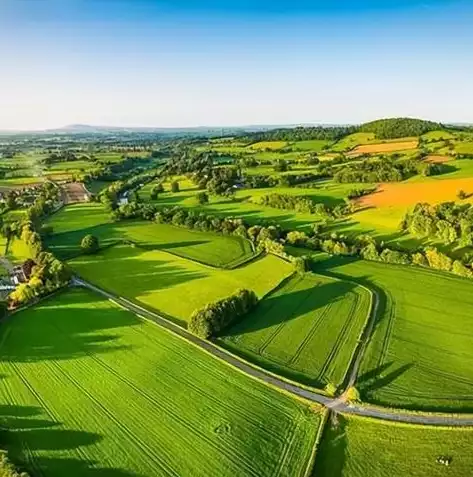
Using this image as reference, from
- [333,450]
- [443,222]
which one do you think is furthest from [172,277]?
[443,222]

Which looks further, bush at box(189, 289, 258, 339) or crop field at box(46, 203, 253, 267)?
crop field at box(46, 203, 253, 267)

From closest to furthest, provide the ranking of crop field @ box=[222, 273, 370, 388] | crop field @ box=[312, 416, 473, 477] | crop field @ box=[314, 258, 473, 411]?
crop field @ box=[312, 416, 473, 477] → crop field @ box=[314, 258, 473, 411] → crop field @ box=[222, 273, 370, 388]

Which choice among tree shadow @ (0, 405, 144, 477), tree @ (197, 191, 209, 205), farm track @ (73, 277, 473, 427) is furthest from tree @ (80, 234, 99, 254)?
tree shadow @ (0, 405, 144, 477)

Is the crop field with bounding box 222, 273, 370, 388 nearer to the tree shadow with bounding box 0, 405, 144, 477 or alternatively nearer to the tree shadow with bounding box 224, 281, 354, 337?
the tree shadow with bounding box 224, 281, 354, 337

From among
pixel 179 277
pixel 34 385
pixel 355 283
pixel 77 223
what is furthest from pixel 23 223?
pixel 355 283

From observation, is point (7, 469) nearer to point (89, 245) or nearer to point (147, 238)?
point (89, 245)

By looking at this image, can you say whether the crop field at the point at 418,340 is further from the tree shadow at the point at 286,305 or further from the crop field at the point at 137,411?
the crop field at the point at 137,411

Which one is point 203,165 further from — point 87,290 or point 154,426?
point 154,426

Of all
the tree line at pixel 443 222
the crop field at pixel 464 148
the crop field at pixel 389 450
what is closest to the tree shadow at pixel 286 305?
the crop field at pixel 389 450
